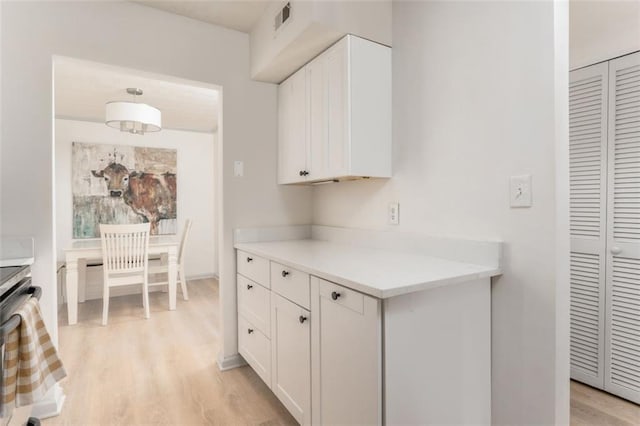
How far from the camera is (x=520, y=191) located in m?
1.32

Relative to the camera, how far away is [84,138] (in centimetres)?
418

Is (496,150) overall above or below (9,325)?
above

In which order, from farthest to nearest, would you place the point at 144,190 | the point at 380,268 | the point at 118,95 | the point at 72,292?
1. the point at 144,190
2. the point at 118,95
3. the point at 72,292
4. the point at 380,268

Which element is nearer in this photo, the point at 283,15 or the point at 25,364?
the point at 25,364

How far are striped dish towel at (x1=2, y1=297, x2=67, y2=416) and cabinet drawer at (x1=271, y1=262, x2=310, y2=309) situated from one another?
3.12ft

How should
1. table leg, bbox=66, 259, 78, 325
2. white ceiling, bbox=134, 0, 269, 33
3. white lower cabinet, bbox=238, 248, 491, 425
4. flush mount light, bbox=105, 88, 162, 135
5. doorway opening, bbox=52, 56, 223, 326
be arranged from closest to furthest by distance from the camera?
white lower cabinet, bbox=238, 248, 491, 425
white ceiling, bbox=134, 0, 269, 33
flush mount light, bbox=105, 88, 162, 135
table leg, bbox=66, 259, 78, 325
doorway opening, bbox=52, 56, 223, 326

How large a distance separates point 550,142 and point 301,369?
138 cm

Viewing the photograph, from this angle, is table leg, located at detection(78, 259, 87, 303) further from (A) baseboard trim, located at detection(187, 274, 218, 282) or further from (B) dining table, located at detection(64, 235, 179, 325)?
(A) baseboard trim, located at detection(187, 274, 218, 282)

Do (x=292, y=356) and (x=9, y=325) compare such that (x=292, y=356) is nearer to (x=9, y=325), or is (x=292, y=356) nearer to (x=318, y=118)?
(x=9, y=325)

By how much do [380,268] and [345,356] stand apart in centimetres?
37

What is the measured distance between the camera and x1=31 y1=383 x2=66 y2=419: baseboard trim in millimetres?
1729

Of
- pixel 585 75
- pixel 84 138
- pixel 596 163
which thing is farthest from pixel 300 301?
pixel 84 138

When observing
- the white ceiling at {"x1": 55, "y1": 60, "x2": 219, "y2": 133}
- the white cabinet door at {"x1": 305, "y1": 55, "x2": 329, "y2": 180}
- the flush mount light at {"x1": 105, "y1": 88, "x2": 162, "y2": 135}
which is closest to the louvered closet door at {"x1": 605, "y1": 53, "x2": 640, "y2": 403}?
the white cabinet door at {"x1": 305, "y1": 55, "x2": 329, "y2": 180}

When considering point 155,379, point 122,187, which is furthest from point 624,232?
point 122,187
